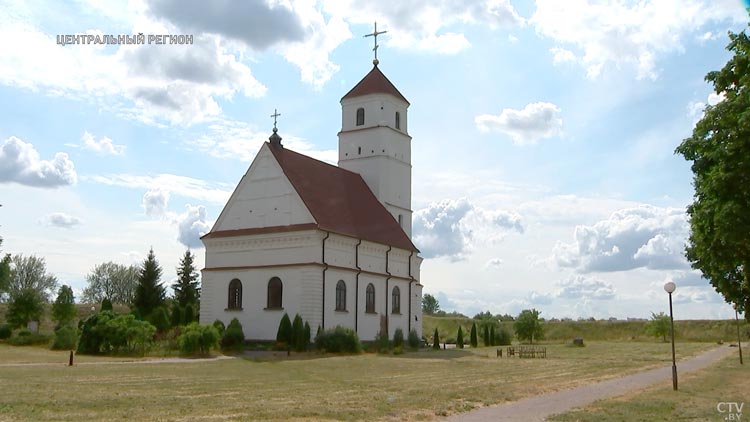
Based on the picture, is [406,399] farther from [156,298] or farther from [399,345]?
[156,298]

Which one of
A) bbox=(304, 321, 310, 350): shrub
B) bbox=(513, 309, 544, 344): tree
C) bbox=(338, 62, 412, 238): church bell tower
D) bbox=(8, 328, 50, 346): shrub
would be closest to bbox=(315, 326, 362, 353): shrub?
bbox=(304, 321, 310, 350): shrub

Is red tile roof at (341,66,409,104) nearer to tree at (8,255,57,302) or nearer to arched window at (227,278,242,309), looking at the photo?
arched window at (227,278,242,309)

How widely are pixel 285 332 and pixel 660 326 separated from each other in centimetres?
5081

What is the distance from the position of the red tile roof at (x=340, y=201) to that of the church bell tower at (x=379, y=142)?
144cm

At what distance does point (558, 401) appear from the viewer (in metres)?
18.7

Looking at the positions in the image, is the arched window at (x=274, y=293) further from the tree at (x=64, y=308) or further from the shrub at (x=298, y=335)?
the tree at (x=64, y=308)

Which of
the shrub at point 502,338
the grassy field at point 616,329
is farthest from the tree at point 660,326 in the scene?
the shrub at point 502,338

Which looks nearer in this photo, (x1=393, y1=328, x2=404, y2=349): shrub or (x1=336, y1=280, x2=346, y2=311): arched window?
(x1=336, y1=280, x2=346, y2=311): arched window

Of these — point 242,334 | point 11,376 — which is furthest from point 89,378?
point 242,334

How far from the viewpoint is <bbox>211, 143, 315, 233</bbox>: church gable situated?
42531 mm

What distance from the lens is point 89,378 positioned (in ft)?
70.7

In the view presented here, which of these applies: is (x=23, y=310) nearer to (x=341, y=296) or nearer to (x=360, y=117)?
(x=341, y=296)

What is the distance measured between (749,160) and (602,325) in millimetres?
71984

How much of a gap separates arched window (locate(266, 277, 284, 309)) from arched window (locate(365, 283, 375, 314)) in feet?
20.9
